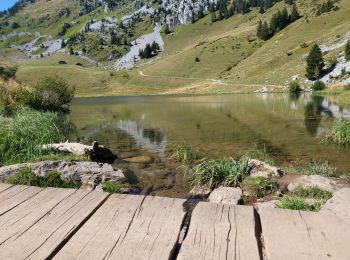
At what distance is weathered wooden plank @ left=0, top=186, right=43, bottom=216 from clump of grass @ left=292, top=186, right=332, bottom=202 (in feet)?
29.0

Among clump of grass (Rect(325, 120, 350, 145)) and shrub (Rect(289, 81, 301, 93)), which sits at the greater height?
clump of grass (Rect(325, 120, 350, 145))

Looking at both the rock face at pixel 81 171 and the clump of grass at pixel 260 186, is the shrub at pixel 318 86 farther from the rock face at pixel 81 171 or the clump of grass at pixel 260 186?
the rock face at pixel 81 171

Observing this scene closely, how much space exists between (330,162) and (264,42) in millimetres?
157455

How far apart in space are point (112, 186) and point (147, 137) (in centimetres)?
1672

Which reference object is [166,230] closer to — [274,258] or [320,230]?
[274,258]

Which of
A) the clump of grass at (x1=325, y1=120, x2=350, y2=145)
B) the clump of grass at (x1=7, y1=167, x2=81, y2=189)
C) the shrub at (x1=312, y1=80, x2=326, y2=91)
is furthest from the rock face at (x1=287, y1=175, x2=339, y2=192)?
the shrub at (x1=312, y1=80, x2=326, y2=91)

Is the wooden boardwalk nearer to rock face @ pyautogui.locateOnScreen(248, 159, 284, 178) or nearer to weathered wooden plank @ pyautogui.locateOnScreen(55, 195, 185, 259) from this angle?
weathered wooden plank @ pyautogui.locateOnScreen(55, 195, 185, 259)

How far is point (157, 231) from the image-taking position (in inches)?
139

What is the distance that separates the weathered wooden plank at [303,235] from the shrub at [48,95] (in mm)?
31310

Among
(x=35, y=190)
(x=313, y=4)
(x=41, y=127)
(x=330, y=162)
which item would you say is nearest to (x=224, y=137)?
(x=330, y=162)

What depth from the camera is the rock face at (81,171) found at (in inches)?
520

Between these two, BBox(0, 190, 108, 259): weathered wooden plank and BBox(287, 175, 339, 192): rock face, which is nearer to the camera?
BBox(0, 190, 108, 259): weathered wooden plank

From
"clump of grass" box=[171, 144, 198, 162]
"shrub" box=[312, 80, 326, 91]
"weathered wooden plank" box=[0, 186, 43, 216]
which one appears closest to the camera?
"weathered wooden plank" box=[0, 186, 43, 216]

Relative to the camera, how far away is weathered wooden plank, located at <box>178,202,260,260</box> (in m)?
3.06
